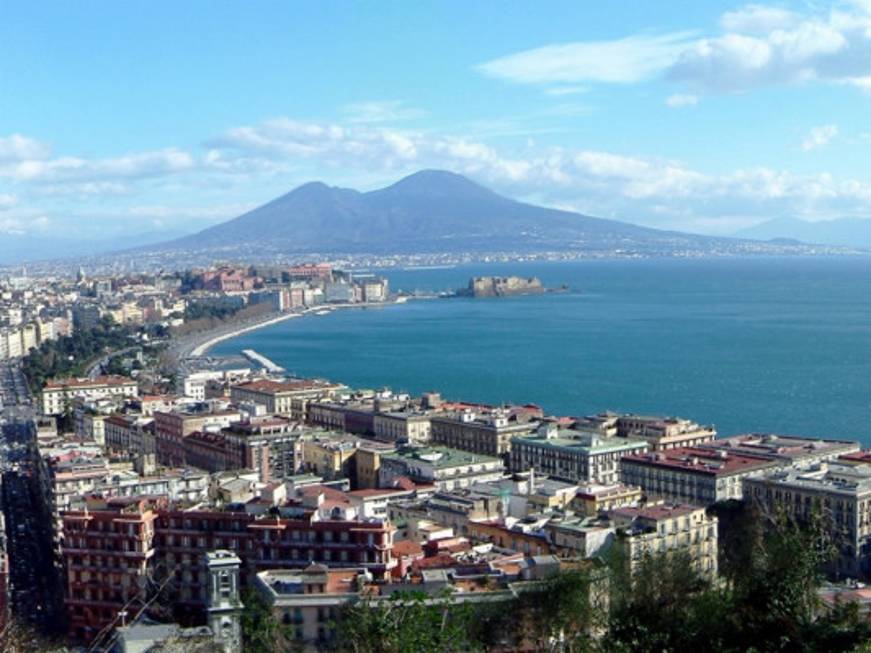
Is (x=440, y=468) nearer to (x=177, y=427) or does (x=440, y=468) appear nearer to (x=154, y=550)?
(x=154, y=550)

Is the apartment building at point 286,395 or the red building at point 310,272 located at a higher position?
the red building at point 310,272

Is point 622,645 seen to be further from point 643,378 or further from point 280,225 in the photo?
point 280,225

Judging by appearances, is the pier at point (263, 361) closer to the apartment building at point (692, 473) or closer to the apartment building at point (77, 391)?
the apartment building at point (77, 391)

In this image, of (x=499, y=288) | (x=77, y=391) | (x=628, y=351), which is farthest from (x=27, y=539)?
(x=499, y=288)

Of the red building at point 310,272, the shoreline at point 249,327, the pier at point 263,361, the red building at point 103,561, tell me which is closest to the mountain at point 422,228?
the red building at point 310,272

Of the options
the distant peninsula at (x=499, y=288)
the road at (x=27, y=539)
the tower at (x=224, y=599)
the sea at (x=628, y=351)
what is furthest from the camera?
the distant peninsula at (x=499, y=288)

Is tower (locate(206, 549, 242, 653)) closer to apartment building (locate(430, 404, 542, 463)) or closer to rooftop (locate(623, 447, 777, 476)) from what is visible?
rooftop (locate(623, 447, 777, 476))

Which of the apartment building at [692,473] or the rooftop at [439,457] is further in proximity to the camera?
the rooftop at [439,457]
